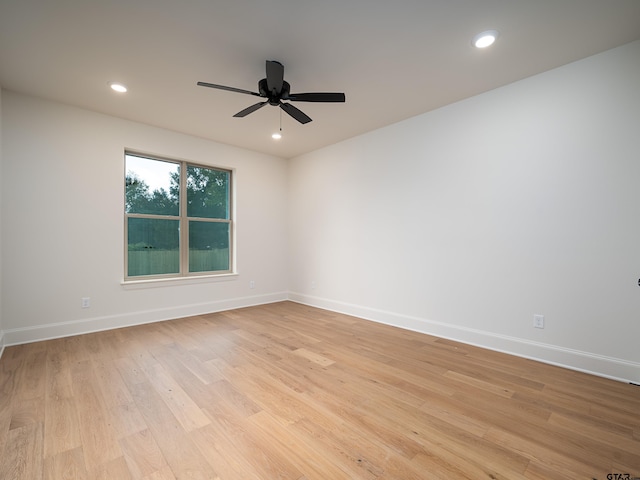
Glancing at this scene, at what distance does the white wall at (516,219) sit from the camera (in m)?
2.46

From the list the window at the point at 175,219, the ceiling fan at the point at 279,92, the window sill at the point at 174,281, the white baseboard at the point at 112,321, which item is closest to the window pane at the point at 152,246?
the window at the point at 175,219

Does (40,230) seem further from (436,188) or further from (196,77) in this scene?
(436,188)

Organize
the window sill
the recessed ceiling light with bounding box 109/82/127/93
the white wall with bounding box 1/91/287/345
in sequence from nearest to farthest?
the recessed ceiling light with bounding box 109/82/127/93
the white wall with bounding box 1/91/287/345
the window sill

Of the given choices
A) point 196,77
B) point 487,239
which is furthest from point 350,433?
point 196,77

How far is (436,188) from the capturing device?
142 inches

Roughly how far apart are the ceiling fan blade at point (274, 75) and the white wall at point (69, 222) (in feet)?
8.08

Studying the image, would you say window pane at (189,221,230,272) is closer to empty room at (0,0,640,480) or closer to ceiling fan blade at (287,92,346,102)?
empty room at (0,0,640,480)

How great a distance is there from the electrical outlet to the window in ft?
14.1

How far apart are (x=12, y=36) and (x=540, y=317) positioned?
5.15 m

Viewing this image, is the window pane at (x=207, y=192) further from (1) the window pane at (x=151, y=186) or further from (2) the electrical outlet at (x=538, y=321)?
(2) the electrical outlet at (x=538, y=321)

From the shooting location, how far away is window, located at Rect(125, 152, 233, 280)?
13.4 ft

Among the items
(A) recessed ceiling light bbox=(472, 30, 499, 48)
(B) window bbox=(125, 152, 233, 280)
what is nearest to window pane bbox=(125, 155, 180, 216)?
(B) window bbox=(125, 152, 233, 280)

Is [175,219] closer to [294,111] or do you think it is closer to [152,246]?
[152,246]

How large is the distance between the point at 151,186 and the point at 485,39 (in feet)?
14.2
